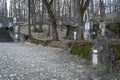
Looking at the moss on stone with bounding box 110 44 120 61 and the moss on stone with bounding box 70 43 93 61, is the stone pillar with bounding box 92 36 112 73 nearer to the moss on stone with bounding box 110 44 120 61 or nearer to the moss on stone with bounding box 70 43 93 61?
the moss on stone with bounding box 110 44 120 61

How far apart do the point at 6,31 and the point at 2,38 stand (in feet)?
25.4

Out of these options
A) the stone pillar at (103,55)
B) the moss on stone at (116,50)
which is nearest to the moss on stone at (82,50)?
the moss on stone at (116,50)

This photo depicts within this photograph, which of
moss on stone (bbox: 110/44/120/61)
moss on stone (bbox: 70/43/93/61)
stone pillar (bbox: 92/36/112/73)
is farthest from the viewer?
moss on stone (bbox: 70/43/93/61)

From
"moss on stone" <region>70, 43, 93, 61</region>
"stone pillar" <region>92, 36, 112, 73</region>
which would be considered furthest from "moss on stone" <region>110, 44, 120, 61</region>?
"moss on stone" <region>70, 43, 93, 61</region>

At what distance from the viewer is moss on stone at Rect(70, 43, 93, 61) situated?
14.9m

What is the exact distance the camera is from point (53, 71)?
11.4m

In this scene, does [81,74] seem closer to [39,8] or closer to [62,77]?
[62,77]

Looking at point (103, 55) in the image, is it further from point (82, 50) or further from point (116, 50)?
point (82, 50)

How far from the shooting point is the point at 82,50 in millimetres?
16312

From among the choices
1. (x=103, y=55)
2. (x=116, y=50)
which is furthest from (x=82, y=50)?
(x=103, y=55)

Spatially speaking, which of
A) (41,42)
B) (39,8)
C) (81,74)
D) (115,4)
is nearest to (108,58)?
(81,74)

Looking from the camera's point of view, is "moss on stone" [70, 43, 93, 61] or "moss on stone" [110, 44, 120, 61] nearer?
"moss on stone" [110, 44, 120, 61]

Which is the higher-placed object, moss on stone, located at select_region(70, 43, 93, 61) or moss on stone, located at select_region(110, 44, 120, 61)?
moss on stone, located at select_region(110, 44, 120, 61)

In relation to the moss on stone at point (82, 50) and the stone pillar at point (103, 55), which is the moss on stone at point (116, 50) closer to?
the stone pillar at point (103, 55)
